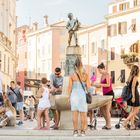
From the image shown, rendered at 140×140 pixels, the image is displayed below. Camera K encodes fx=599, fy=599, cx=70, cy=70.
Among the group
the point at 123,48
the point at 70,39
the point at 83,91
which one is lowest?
the point at 83,91

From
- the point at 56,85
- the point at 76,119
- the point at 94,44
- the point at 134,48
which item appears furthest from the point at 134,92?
the point at 94,44

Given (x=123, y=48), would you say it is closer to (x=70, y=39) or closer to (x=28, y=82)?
(x=28, y=82)

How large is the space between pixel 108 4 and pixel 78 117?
212 ft

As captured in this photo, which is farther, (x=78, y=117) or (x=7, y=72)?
(x=7, y=72)

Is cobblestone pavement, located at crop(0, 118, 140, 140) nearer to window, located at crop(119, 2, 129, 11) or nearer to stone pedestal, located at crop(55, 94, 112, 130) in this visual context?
stone pedestal, located at crop(55, 94, 112, 130)

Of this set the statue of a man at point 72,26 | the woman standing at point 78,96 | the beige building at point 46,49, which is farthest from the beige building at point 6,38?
the woman standing at point 78,96

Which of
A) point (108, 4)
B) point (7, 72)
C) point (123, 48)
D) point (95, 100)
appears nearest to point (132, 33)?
point (123, 48)

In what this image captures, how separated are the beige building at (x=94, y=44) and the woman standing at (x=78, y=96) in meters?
62.3

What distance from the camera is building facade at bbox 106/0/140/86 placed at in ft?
239

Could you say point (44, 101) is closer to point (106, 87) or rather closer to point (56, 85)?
point (56, 85)

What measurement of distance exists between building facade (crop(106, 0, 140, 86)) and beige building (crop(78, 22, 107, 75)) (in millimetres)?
1591

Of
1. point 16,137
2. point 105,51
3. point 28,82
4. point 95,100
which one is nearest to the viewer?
point 16,137

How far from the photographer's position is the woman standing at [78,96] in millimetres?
15148

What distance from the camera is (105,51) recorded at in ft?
256
